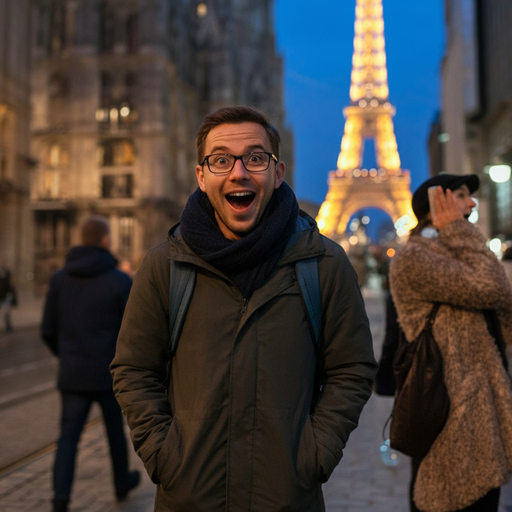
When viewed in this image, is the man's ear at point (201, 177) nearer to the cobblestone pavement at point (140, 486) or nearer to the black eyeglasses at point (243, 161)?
the black eyeglasses at point (243, 161)

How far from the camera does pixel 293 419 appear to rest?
7.42 ft

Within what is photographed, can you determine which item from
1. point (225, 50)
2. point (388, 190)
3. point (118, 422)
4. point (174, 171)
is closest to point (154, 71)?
point (174, 171)

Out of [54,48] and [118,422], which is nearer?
[118,422]

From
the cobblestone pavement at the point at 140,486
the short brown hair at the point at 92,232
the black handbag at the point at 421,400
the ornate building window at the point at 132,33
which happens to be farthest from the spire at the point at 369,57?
the black handbag at the point at 421,400

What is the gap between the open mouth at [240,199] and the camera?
2418 mm

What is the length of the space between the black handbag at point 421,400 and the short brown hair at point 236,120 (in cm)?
128

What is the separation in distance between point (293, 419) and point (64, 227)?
45547 millimetres

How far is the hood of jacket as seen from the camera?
16.4 ft

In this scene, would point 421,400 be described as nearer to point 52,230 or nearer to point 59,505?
point 59,505

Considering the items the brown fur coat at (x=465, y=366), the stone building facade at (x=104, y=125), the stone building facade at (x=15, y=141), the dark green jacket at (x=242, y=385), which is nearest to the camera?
the dark green jacket at (x=242, y=385)

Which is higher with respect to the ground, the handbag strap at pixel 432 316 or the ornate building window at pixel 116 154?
the ornate building window at pixel 116 154

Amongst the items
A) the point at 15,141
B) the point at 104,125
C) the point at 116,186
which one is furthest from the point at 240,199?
the point at 104,125

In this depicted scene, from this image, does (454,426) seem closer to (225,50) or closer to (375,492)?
(375,492)

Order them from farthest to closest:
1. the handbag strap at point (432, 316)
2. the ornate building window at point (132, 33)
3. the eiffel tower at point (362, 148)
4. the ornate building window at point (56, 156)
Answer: the eiffel tower at point (362, 148) → the ornate building window at point (132, 33) → the ornate building window at point (56, 156) → the handbag strap at point (432, 316)
